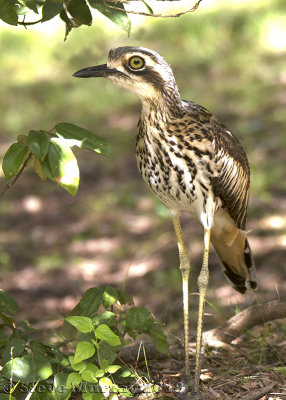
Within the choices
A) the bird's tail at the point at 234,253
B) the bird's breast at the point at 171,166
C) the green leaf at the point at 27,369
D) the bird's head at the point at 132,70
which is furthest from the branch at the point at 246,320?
the bird's head at the point at 132,70

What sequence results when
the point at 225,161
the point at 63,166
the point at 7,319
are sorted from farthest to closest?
the point at 225,161
the point at 7,319
the point at 63,166

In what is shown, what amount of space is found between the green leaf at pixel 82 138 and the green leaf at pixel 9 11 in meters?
0.52

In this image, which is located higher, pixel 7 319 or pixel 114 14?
pixel 114 14

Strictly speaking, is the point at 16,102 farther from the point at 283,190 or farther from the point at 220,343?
the point at 220,343

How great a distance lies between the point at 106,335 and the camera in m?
3.12

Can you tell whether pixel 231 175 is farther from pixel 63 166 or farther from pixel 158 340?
pixel 63 166

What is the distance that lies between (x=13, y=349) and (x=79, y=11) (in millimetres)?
1664

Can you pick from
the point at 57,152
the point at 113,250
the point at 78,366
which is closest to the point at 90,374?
the point at 78,366

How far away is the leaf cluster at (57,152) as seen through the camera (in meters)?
2.86

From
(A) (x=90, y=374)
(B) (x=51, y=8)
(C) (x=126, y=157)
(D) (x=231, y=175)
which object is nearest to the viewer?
(B) (x=51, y=8)

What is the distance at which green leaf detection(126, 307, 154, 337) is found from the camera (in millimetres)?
3429

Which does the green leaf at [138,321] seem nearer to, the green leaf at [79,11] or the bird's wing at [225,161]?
the bird's wing at [225,161]

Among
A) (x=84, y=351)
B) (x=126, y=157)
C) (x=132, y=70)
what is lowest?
(x=126, y=157)

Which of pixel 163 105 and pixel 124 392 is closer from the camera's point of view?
pixel 124 392
